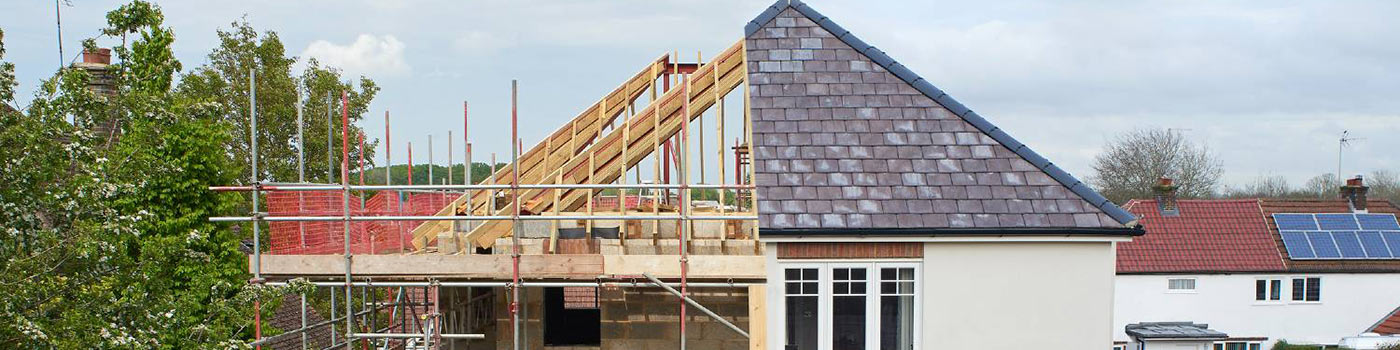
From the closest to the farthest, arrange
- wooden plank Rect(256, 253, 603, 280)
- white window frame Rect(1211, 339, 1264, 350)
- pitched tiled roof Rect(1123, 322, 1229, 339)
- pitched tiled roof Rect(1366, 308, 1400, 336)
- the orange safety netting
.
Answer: wooden plank Rect(256, 253, 603, 280) < the orange safety netting < pitched tiled roof Rect(1123, 322, 1229, 339) < pitched tiled roof Rect(1366, 308, 1400, 336) < white window frame Rect(1211, 339, 1264, 350)

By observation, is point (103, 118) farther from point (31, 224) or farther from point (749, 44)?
point (749, 44)

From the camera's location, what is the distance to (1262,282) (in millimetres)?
33438

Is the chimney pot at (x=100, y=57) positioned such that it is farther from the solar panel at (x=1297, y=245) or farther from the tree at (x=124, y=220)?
the solar panel at (x=1297, y=245)

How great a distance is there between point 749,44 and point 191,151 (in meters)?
7.46

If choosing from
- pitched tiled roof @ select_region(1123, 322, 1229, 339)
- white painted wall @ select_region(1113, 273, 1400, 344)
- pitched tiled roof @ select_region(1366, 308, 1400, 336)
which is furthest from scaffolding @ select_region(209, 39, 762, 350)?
pitched tiled roof @ select_region(1366, 308, 1400, 336)

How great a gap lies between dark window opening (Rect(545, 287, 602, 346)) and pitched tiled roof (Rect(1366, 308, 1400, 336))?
2849cm

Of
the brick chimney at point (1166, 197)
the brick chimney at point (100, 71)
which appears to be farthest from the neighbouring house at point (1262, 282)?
the brick chimney at point (100, 71)

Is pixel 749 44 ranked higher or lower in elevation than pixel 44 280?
higher

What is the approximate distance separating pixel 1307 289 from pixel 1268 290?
130 centimetres

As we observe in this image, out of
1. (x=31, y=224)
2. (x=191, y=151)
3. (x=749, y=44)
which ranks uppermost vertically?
→ (x=749, y=44)

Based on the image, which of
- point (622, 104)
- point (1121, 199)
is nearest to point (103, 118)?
point (622, 104)

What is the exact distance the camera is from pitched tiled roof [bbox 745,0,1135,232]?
11141mm

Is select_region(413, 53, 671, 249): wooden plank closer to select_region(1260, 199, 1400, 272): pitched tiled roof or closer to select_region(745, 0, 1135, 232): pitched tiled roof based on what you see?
select_region(745, 0, 1135, 232): pitched tiled roof

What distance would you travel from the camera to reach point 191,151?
13.4 m
